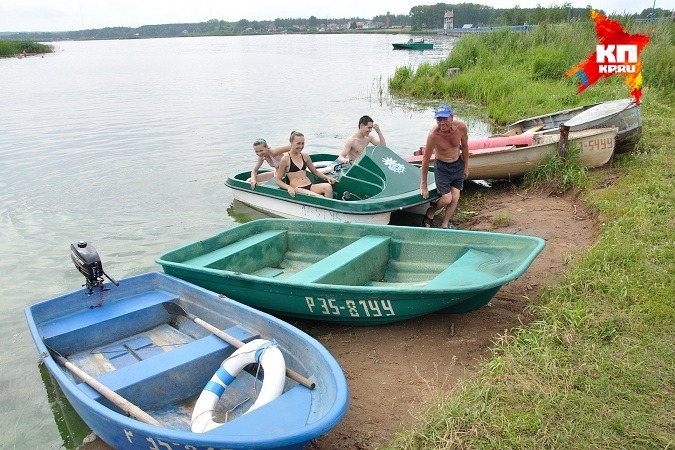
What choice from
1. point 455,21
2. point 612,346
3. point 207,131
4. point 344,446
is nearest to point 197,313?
point 344,446

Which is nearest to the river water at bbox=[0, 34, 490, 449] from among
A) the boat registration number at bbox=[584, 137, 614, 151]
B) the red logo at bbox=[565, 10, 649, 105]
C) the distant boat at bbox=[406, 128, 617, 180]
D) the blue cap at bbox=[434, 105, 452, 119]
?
the red logo at bbox=[565, 10, 649, 105]

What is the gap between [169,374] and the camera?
4.38 m

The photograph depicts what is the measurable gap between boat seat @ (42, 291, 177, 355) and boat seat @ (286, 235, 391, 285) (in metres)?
1.38

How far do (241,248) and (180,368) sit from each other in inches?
86.8

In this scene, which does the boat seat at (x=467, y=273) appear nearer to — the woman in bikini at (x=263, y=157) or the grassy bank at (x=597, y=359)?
the grassy bank at (x=597, y=359)

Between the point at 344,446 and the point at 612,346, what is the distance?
212cm

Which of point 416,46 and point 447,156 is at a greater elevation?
point 416,46

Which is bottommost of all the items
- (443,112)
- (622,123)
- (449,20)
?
(622,123)

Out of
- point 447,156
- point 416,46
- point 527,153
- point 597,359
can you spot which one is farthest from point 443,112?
point 416,46

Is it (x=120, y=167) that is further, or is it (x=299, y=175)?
(x=120, y=167)

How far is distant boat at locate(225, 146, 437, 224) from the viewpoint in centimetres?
771

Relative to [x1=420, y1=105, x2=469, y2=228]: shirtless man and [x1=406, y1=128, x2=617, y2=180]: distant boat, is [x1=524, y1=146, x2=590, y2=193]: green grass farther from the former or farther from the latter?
[x1=420, y1=105, x2=469, y2=228]: shirtless man

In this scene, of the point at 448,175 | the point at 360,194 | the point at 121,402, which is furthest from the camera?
the point at 360,194

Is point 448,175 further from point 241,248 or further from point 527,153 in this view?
point 241,248
